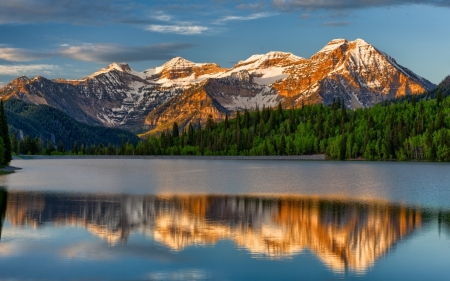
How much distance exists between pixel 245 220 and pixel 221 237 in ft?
32.4

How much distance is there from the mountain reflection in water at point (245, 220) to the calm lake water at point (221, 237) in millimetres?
91

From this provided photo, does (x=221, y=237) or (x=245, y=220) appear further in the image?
(x=245, y=220)

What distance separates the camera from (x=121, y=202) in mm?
70312

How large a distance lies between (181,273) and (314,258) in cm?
874

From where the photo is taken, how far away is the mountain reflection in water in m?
43.4

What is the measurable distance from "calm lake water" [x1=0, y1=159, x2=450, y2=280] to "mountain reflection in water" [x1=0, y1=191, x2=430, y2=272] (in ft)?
0.30

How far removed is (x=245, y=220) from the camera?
56.4 meters

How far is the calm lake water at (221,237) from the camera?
119ft

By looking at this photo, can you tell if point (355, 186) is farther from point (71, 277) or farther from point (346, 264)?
point (71, 277)

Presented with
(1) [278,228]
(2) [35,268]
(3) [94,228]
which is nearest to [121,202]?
(3) [94,228]

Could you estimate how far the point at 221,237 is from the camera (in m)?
46.7

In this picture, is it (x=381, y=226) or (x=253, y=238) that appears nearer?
(x=253, y=238)

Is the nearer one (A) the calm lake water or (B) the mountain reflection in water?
(A) the calm lake water

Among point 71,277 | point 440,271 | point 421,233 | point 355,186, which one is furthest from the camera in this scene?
point 355,186
